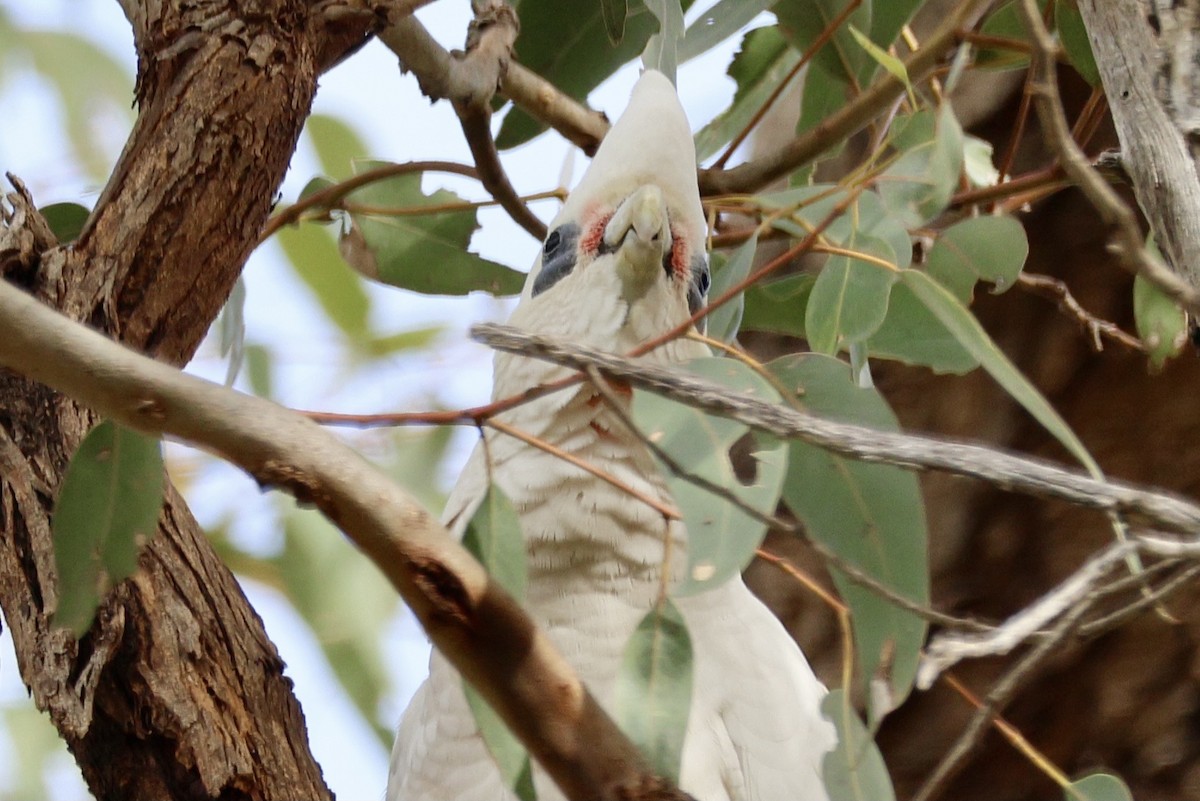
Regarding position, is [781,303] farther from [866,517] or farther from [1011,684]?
[1011,684]

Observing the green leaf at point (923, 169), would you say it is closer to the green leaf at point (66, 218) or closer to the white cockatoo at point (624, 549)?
the white cockatoo at point (624, 549)

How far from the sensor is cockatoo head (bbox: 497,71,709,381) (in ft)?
3.23

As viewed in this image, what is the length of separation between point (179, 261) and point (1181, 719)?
1.36 meters

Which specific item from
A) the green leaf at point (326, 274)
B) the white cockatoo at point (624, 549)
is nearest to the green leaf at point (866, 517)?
the white cockatoo at point (624, 549)

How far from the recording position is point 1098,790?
0.75m

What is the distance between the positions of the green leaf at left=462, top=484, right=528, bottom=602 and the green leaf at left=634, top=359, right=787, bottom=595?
0.12m

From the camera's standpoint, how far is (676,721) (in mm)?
605

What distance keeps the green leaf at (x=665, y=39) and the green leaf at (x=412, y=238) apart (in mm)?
238

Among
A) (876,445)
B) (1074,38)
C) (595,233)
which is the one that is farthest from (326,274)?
(876,445)

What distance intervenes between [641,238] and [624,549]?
25cm

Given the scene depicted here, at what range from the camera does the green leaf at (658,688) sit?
599mm

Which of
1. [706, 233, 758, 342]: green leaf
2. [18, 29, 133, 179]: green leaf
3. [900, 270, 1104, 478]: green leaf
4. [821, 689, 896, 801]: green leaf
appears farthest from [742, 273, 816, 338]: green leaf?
[18, 29, 133, 179]: green leaf

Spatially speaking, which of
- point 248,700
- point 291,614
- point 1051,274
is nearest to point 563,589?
point 248,700

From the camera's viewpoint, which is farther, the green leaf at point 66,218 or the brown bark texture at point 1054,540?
the brown bark texture at point 1054,540
